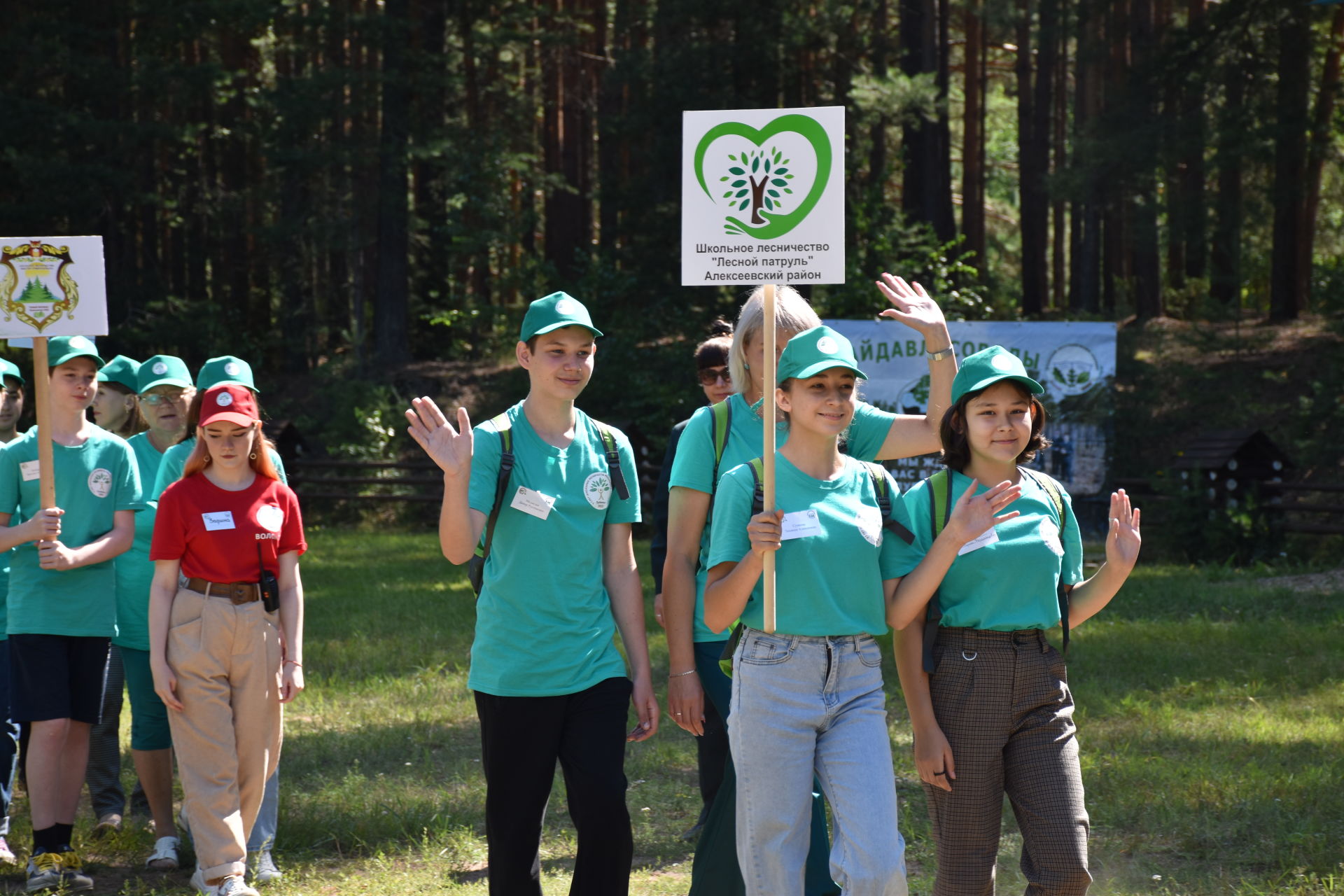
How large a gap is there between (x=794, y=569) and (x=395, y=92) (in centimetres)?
2277

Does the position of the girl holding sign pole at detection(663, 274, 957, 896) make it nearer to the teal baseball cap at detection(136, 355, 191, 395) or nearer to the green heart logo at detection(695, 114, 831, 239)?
the green heart logo at detection(695, 114, 831, 239)

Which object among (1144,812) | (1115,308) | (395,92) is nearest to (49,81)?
(395,92)

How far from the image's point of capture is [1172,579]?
13750 mm

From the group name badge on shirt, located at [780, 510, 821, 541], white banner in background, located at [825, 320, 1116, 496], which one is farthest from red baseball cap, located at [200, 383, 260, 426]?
white banner in background, located at [825, 320, 1116, 496]

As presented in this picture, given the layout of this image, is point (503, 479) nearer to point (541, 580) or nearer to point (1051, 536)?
point (541, 580)

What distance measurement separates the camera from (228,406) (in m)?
5.01

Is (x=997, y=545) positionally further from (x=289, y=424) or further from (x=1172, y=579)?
(x=289, y=424)

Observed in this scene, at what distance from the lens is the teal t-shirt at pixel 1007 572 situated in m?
3.83

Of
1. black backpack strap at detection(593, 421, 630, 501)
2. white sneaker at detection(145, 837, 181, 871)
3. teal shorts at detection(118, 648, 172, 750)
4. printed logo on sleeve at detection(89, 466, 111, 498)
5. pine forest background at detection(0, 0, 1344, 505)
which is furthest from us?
pine forest background at detection(0, 0, 1344, 505)

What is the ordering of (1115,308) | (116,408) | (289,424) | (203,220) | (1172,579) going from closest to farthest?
1. (116,408)
2. (1172,579)
3. (289,424)
4. (1115,308)
5. (203,220)

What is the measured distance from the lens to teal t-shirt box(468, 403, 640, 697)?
4047 mm

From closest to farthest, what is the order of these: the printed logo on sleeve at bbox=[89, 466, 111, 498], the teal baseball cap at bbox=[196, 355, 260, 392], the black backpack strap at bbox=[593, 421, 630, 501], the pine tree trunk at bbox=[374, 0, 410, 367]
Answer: the black backpack strap at bbox=[593, 421, 630, 501]
the teal baseball cap at bbox=[196, 355, 260, 392]
the printed logo on sleeve at bbox=[89, 466, 111, 498]
the pine tree trunk at bbox=[374, 0, 410, 367]

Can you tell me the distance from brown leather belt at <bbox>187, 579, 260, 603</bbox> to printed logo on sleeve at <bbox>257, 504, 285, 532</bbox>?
228 mm

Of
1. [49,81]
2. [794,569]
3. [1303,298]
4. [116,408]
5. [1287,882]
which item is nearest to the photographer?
[794,569]
